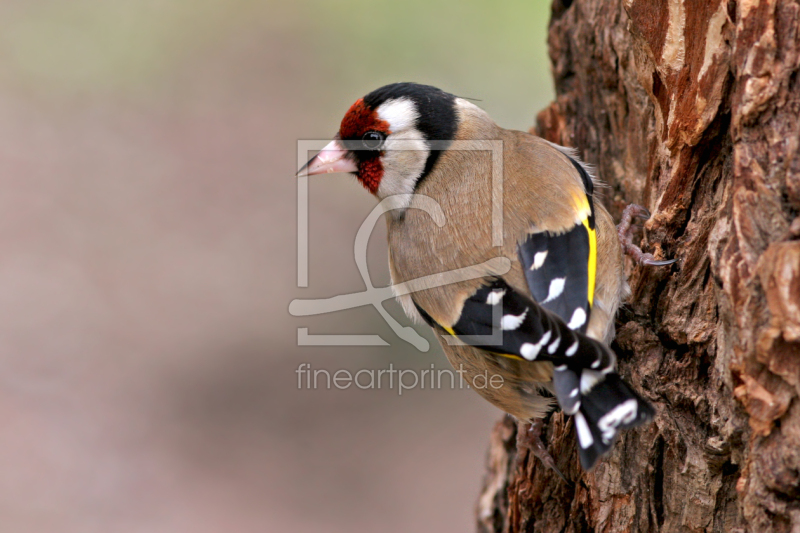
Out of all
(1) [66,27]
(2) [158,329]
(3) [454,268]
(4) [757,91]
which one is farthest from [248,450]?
(1) [66,27]

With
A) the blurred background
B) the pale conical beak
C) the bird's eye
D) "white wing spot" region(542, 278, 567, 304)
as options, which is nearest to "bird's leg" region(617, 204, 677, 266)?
"white wing spot" region(542, 278, 567, 304)

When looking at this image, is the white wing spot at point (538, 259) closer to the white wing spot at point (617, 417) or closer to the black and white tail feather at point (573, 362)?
the black and white tail feather at point (573, 362)

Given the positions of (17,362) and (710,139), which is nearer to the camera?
(710,139)

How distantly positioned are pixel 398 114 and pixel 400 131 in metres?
0.08

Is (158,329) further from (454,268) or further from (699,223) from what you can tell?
(699,223)

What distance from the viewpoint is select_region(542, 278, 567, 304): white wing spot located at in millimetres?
2922

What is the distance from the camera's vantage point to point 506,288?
298 cm

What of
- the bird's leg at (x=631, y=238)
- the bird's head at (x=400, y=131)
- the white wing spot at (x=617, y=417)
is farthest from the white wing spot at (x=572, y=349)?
the bird's head at (x=400, y=131)

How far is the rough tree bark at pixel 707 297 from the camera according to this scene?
7.66 ft

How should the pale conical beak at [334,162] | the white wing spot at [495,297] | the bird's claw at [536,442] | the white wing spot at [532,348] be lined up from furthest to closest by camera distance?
the pale conical beak at [334,162]
the bird's claw at [536,442]
the white wing spot at [495,297]
the white wing spot at [532,348]

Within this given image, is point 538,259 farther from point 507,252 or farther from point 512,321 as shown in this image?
point 512,321

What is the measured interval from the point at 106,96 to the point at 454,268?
257 inches

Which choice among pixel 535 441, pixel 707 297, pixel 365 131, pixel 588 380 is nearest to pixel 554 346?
pixel 588 380

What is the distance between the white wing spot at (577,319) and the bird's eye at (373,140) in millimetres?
1407
